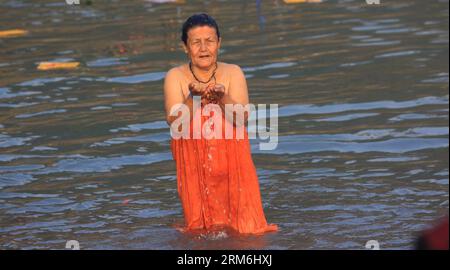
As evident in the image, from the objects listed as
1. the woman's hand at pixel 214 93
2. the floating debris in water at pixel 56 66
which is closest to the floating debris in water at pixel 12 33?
the floating debris in water at pixel 56 66

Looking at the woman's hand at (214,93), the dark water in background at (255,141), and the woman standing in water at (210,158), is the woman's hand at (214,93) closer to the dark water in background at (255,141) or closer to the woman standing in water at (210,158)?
the woman standing in water at (210,158)

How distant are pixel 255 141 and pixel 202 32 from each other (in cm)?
264

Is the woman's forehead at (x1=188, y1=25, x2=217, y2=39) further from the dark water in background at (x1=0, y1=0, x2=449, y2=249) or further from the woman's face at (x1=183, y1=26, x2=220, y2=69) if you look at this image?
the dark water in background at (x1=0, y1=0, x2=449, y2=249)

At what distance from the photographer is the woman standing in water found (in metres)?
6.24

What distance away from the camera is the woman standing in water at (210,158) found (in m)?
6.24

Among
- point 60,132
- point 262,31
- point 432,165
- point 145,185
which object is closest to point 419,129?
point 432,165

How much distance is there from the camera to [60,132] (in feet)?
29.3

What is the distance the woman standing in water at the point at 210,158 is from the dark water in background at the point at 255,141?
186 millimetres

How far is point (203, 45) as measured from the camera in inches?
245

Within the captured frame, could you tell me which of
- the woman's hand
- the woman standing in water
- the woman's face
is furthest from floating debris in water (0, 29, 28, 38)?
the woman's hand
